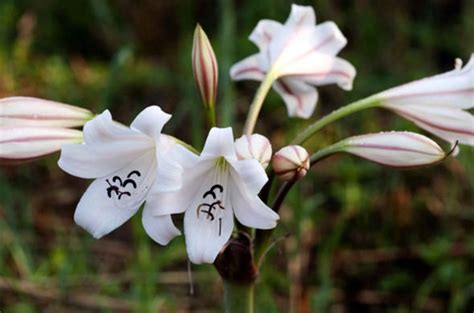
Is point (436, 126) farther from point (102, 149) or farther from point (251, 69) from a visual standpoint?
point (102, 149)

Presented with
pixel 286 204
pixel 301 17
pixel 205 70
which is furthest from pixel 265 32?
pixel 286 204

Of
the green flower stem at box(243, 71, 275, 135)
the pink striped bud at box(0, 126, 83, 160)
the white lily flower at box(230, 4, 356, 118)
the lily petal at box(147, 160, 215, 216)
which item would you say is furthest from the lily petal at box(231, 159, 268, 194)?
the white lily flower at box(230, 4, 356, 118)

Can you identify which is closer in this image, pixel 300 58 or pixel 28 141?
pixel 28 141

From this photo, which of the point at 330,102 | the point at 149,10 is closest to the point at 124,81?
the point at 149,10

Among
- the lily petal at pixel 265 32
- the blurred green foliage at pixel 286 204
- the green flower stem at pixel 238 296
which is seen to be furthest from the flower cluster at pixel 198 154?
the blurred green foliage at pixel 286 204

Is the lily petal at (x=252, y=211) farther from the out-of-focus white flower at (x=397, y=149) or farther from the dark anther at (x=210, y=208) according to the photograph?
the out-of-focus white flower at (x=397, y=149)

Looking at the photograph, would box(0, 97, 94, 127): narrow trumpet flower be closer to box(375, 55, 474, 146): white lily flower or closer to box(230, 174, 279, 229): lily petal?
box(230, 174, 279, 229): lily petal

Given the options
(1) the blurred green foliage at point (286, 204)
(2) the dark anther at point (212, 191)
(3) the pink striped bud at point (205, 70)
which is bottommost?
(1) the blurred green foliage at point (286, 204)
